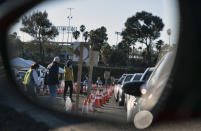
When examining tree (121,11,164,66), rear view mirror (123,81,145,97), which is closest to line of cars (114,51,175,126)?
rear view mirror (123,81,145,97)

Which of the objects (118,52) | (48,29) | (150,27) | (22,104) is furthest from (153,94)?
(118,52)

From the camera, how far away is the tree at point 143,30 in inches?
763

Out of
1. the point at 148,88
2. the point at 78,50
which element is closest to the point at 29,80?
the point at 78,50

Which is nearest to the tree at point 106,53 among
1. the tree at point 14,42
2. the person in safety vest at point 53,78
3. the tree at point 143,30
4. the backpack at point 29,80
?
the tree at point 143,30

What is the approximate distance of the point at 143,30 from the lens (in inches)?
893

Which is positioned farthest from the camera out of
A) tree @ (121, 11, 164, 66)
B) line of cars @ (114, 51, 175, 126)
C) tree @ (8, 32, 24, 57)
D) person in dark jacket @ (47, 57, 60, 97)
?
tree @ (121, 11, 164, 66)

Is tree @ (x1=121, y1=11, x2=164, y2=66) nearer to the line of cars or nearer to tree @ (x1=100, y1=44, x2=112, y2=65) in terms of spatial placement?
the line of cars

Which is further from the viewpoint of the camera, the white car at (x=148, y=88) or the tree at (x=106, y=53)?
the tree at (x=106, y=53)

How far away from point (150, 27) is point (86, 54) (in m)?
10.8

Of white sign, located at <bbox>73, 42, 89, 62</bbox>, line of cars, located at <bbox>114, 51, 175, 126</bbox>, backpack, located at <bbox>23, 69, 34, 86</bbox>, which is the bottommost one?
backpack, located at <bbox>23, 69, 34, 86</bbox>

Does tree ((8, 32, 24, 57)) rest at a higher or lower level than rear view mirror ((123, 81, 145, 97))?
higher

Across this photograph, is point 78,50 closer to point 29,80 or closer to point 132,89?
point 29,80

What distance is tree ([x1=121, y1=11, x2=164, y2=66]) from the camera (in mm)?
19391

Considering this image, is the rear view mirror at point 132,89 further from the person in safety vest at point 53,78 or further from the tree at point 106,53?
the tree at point 106,53
